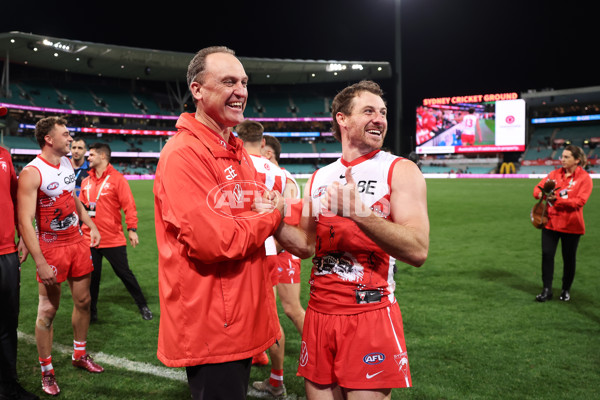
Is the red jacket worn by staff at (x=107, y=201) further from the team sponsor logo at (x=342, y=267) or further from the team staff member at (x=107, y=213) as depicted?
the team sponsor logo at (x=342, y=267)

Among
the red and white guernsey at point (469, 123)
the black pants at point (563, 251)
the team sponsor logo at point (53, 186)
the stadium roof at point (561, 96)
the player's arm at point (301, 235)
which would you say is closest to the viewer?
the player's arm at point (301, 235)

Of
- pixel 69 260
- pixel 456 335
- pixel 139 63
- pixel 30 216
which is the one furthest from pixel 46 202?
pixel 139 63

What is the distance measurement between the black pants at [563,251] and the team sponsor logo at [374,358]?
5.31m

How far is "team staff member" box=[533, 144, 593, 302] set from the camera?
5.96 meters

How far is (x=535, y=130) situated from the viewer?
6988cm

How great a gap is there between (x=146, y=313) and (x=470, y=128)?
6250 cm

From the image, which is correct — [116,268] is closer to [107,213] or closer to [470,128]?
[107,213]

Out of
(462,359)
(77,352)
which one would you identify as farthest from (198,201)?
(462,359)

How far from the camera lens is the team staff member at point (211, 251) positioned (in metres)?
1.65

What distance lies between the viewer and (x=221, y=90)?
193 cm

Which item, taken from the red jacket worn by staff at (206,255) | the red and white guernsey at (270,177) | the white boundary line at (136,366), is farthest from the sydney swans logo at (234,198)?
the white boundary line at (136,366)

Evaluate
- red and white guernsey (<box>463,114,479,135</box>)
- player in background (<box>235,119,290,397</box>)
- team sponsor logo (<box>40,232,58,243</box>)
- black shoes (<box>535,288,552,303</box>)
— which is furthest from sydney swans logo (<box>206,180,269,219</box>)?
red and white guernsey (<box>463,114,479,135</box>)

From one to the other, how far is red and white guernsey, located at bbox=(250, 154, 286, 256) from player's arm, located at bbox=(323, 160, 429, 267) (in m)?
1.73

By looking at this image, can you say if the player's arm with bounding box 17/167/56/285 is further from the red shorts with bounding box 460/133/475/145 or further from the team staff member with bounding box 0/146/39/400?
the red shorts with bounding box 460/133/475/145
